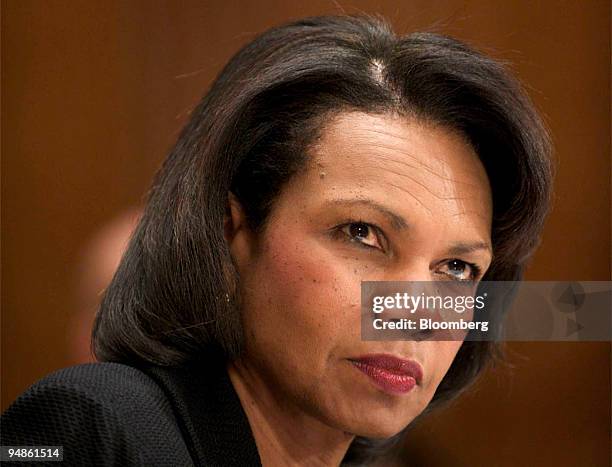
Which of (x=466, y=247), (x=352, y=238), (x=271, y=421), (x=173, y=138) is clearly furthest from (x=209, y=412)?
(x=173, y=138)

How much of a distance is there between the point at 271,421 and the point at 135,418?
0.25 meters

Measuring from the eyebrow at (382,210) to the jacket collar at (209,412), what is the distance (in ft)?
0.76

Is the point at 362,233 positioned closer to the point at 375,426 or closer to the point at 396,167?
the point at 396,167

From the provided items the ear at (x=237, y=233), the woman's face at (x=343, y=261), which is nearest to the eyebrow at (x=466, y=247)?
the woman's face at (x=343, y=261)

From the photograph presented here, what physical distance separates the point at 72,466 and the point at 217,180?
37 cm

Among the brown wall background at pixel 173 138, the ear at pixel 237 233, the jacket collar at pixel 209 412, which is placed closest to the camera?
the jacket collar at pixel 209 412

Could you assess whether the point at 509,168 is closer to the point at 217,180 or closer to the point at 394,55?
the point at 394,55

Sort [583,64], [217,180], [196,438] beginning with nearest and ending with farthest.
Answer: [196,438] → [217,180] → [583,64]

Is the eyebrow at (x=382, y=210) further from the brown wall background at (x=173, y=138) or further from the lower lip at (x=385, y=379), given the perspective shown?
the brown wall background at (x=173, y=138)

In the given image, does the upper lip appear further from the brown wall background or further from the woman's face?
the brown wall background

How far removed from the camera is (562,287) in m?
1.29

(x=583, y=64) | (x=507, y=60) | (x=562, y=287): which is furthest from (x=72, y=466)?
(x=583, y=64)

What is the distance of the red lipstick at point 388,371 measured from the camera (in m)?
1.09

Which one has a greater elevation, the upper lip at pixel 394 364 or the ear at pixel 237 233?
the ear at pixel 237 233
